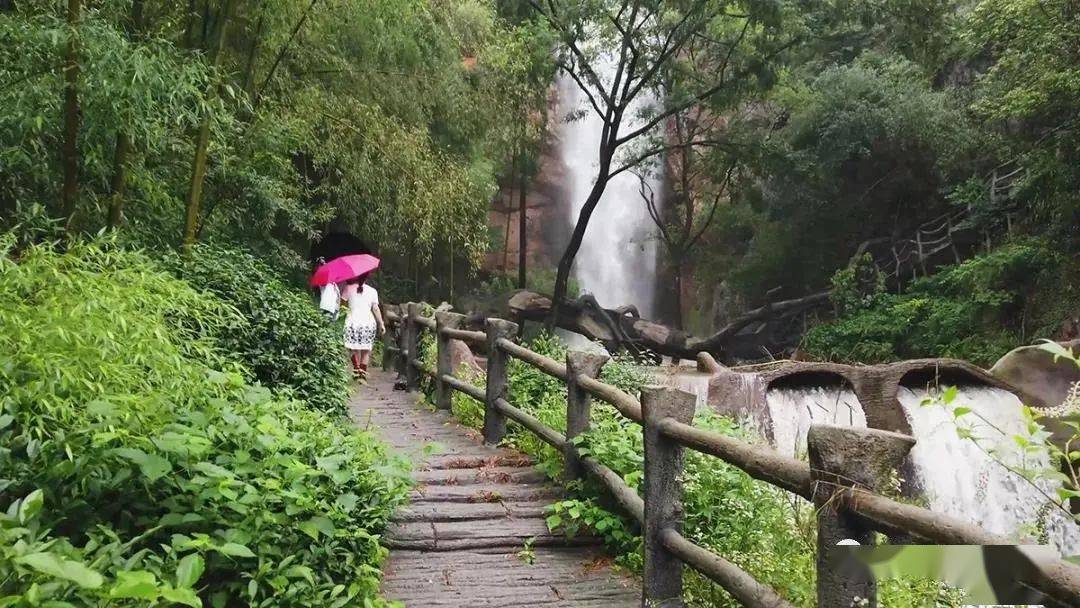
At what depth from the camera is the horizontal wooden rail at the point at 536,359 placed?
454 cm

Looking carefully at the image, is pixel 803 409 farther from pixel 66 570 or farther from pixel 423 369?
pixel 66 570

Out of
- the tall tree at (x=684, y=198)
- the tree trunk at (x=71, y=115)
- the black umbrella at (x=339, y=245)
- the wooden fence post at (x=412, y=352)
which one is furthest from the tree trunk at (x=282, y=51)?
the tall tree at (x=684, y=198)

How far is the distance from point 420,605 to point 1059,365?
8.55 m

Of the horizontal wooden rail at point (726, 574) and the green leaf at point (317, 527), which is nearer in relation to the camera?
the horizontal wooden rail at point (726, 574)

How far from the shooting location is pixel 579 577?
11.6 ft

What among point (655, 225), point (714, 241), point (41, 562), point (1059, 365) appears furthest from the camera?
point (655, 225)

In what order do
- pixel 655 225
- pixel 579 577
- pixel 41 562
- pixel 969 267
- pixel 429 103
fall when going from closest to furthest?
pixel 41 562 < pixel 579 577 < pixel 429 103 < pixel 969 267 < pixel 655 225

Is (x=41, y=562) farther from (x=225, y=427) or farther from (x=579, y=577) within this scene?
(x=579, y=577)

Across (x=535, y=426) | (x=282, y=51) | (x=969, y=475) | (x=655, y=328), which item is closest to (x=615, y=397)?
(x=535, y=426)

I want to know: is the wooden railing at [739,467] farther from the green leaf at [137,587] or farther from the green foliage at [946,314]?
the green foliage at [946,314]

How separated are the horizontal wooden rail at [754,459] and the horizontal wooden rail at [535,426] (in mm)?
1510

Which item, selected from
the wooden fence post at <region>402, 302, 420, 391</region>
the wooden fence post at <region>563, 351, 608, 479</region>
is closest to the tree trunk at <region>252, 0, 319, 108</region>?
the wooden fence post at <region>402, 302, 420, 391</region>

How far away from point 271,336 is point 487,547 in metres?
2.20

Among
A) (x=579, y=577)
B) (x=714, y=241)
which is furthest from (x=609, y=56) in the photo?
(x=579, y=577)
